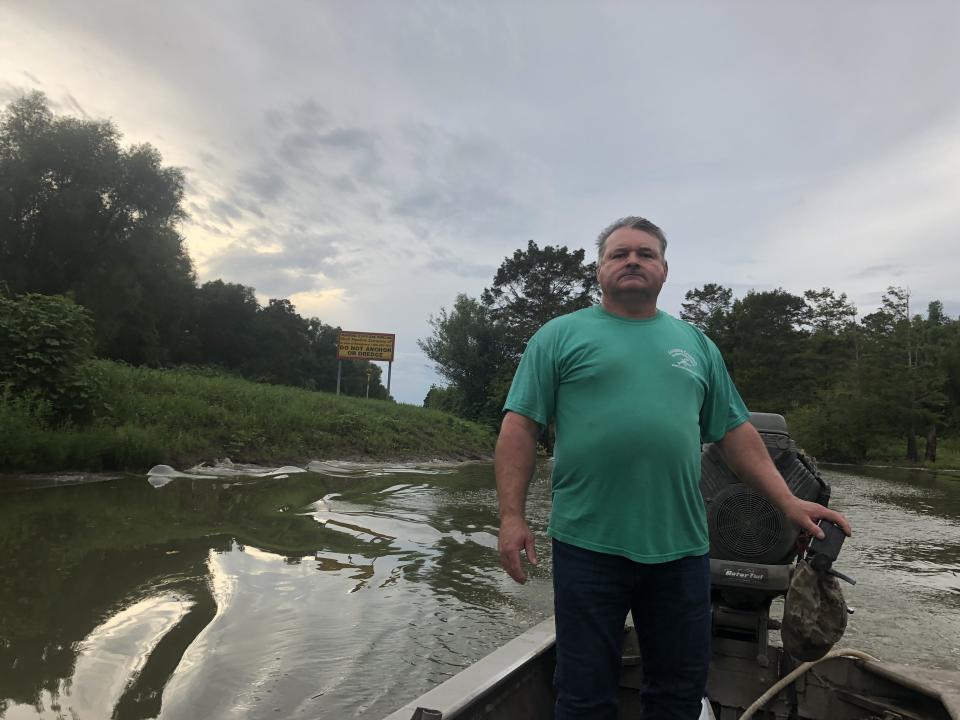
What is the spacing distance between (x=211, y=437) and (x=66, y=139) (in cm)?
2303

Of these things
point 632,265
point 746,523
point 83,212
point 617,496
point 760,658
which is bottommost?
point 760,658

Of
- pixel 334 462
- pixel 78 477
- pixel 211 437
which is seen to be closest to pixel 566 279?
pixel 334 462

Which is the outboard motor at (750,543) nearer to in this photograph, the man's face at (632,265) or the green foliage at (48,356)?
the man's face at (632,265)

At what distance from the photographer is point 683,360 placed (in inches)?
78.7

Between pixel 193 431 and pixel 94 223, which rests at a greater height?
pixel 94 223

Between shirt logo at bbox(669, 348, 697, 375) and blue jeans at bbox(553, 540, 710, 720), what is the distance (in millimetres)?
575

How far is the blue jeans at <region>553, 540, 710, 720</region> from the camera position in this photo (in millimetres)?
1815

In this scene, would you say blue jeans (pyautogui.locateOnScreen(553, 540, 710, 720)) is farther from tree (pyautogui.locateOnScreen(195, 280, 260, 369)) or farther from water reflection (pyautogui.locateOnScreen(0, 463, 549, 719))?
tree (pyautogui.locateOnScreen(195, 280, 260, 369))

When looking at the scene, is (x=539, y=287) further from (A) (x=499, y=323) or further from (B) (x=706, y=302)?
(B) (x=706, y=302)

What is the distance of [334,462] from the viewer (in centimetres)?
1559

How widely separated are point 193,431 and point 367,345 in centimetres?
2764

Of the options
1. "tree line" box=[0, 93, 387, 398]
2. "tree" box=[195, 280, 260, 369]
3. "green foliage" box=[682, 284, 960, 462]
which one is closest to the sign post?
"tree line" box=[0, 93, 387, 398]

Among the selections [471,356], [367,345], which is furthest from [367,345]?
[471,356]

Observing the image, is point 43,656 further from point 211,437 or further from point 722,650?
point 211,437
